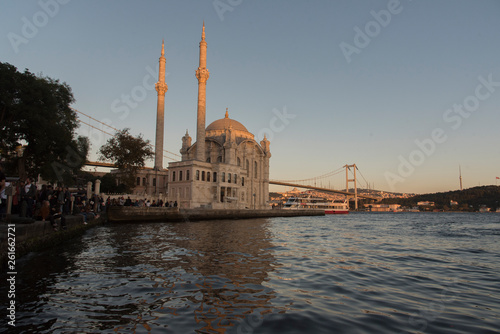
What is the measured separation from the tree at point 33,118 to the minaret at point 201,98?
22.2 metres

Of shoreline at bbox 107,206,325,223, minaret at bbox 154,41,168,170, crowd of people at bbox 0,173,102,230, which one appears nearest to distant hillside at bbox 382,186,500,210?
shoreline at bbox 107,206,325,223

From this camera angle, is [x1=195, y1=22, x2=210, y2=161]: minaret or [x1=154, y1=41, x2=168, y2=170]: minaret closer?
[x1=195, y1=22, x2=210, y2=161]: minaret

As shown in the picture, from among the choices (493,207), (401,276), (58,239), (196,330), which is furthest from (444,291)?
(493,207)

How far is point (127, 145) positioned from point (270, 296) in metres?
32.5

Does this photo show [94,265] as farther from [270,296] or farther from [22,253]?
[270,296]

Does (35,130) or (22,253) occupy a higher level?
(35,130)

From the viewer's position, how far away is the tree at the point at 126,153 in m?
34.7

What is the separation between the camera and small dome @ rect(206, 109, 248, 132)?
5981cm

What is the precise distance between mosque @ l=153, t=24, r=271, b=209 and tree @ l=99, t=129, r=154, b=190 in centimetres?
611

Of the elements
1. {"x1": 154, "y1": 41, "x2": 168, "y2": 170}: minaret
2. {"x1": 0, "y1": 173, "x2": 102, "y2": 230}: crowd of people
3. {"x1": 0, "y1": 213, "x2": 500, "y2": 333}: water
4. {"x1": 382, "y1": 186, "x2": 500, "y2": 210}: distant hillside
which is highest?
{"x1": 154, "y1": 41, "x2": 168, "y2": 170}: minaret

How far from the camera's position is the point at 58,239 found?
1077 centimetres

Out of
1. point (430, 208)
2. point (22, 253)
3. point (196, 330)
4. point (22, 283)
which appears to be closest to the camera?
point (196, 330)

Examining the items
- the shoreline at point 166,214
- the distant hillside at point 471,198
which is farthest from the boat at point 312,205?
the distant hillside at point 471,198

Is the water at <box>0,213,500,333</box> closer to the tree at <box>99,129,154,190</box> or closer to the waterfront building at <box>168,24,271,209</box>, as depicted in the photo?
the tree at <box>99,129,154,190</box>
